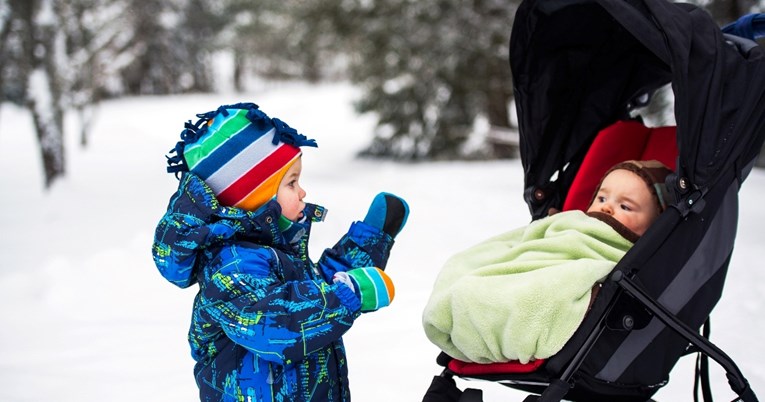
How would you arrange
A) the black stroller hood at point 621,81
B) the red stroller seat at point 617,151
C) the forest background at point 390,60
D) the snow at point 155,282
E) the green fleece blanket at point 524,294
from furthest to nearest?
the forest background at point 390,60, the snow at point 155,282, the red stroller seat at point 617,151, the black stroller hood at point 621,81, the green fleece blanket at point 524,294

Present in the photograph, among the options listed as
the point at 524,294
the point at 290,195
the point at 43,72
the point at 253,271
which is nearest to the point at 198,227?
the point at 253,271

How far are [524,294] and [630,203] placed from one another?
816 mm

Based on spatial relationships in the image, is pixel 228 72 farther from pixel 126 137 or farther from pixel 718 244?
pixel 718 244

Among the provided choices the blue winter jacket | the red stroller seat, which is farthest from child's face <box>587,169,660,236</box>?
the blue winter jacket

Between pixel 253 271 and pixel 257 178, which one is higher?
pixel 257 178

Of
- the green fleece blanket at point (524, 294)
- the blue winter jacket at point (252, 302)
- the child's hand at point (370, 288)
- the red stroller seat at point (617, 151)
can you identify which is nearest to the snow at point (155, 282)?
the red stroller seat at point (617, 151)

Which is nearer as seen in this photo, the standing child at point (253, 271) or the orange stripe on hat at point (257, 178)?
the standing child at point (253, 271)

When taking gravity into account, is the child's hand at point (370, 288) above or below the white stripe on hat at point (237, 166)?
below

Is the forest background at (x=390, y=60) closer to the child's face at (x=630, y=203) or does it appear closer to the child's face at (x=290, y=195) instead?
the child's face at (x=630, y=203)

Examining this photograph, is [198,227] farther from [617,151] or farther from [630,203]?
[617,151]

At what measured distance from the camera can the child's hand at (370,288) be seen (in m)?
1.83

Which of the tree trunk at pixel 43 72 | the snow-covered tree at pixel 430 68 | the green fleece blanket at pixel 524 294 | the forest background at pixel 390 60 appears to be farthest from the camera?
the snow-covered tree at pixel 430 68

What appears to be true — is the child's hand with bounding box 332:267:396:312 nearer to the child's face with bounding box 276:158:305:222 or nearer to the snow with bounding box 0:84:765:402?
the child's face with bounding box 276:158:305:222

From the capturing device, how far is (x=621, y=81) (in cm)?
315
